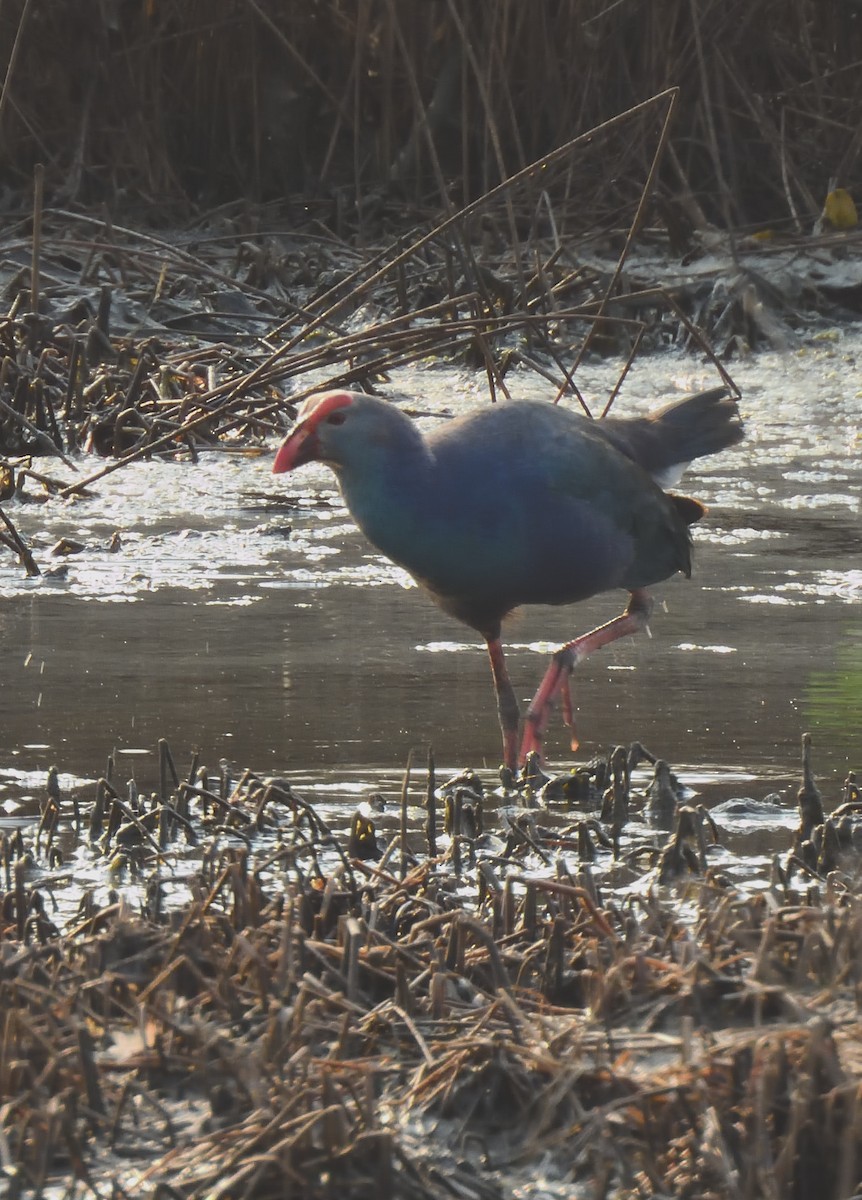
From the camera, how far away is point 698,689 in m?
4.41

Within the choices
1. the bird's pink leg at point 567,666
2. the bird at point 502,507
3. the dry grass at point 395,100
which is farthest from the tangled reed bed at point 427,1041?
the dry grass at point 395,100

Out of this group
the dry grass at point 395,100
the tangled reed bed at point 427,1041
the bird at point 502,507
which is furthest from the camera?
the dry grass at point 395,100

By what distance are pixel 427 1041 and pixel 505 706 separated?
1.86 m

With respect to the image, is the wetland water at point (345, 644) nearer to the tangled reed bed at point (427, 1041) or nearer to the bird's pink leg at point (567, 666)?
the bird's pink leg at point (567, 666)

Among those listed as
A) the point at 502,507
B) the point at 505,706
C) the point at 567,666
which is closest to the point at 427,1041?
the point at 502,507

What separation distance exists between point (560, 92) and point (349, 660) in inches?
251

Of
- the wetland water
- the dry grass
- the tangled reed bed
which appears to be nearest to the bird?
the wetland water

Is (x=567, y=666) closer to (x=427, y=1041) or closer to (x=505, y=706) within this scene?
(x=505, y=706)

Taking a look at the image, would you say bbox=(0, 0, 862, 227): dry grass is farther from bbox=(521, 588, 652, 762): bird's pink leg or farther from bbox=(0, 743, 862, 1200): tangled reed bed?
bbox=(0, 743, 862, 1200): tangled reed bed

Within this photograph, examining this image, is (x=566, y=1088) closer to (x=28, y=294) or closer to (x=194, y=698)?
(x=194, y=698)

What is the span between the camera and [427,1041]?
2.28 m

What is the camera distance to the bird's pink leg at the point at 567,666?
4.08 meters

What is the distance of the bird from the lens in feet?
12.4

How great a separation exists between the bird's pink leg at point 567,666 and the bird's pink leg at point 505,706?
0.03 meters
